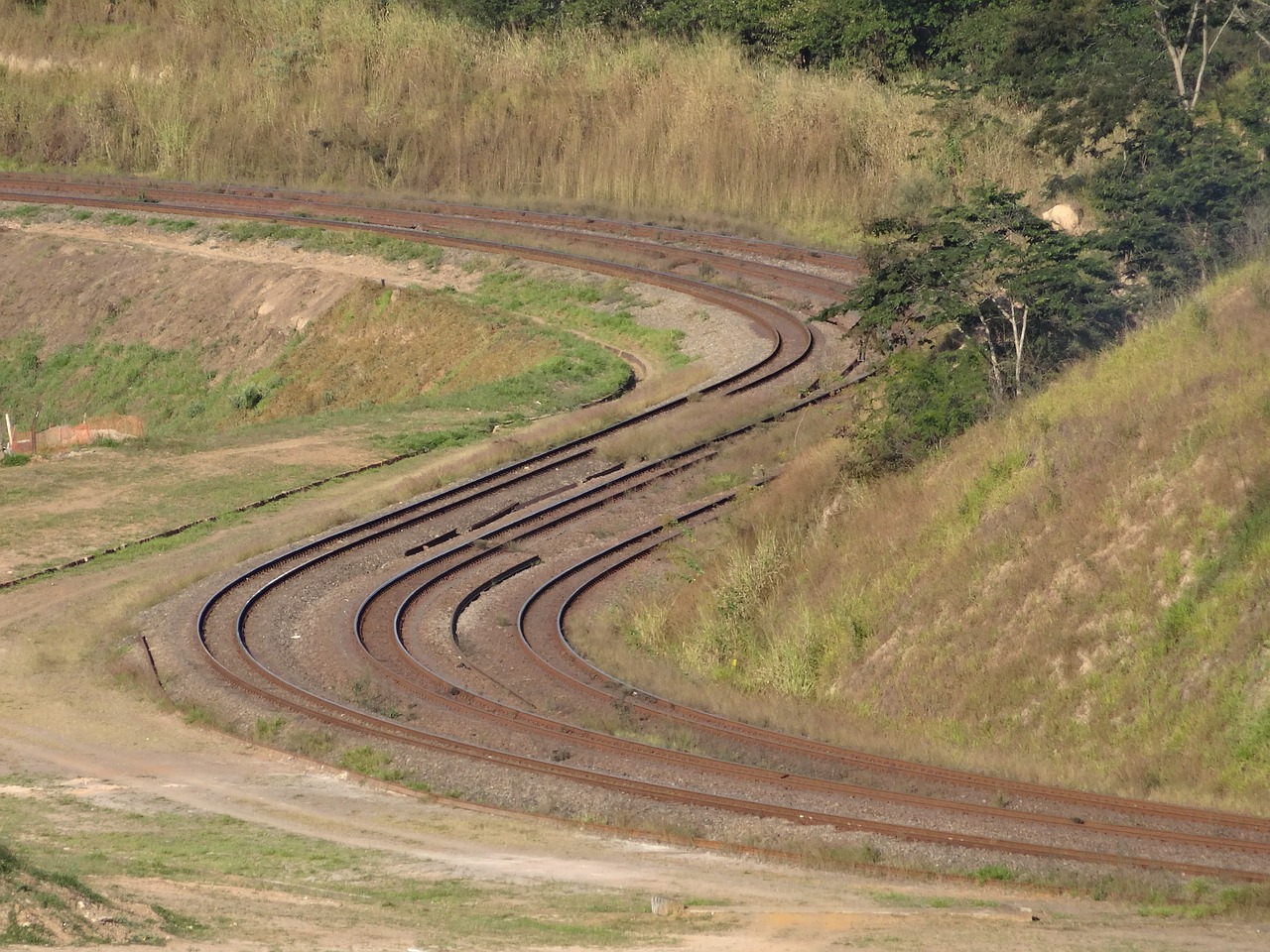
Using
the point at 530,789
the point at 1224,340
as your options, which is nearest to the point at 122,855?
the point at 530,789

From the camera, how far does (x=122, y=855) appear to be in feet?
39.0

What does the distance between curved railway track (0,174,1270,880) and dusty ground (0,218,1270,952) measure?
775mm

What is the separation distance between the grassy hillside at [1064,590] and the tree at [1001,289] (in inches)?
67.3

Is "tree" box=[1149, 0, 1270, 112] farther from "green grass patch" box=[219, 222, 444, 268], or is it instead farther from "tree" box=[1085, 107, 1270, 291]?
"green grass patch" box=[219, 222, 444, 268]

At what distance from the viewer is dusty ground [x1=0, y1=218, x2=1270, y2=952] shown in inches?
392

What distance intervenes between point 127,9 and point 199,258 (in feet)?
72.5

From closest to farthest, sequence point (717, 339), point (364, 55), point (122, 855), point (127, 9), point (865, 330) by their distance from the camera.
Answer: point (122, 855) → point (865, 330) → point (717, 339) → point (364, 55) → point (127, 9)

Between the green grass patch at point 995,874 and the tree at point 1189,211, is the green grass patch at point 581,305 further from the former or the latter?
the green grass patch at point 995,874

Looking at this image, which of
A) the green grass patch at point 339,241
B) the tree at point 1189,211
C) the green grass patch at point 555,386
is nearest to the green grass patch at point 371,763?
the tree at point 1189,211

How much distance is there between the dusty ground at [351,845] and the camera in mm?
9961

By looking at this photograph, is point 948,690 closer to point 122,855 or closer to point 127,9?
point 122,855

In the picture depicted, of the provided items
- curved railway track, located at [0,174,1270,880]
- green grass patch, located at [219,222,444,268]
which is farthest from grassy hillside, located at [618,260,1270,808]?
green grass patch, located at [219,222,444,268]

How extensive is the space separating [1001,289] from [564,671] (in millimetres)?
8022

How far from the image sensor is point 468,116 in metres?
46.1
